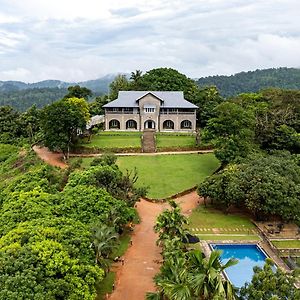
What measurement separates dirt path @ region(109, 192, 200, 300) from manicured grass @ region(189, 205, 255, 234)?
1294 millimetres

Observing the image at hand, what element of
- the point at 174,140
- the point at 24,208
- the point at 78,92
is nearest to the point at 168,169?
the point at 174,140

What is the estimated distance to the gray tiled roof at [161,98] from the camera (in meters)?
63.8

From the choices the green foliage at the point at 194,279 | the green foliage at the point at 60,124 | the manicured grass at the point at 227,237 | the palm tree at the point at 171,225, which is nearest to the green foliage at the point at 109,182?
the palm tree at the point at 171,225

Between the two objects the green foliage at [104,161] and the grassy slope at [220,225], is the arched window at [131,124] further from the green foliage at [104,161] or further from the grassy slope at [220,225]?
the grassy slope at [220,225]

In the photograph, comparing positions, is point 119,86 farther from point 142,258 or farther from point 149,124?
point 142,258

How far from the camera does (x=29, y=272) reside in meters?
18.8

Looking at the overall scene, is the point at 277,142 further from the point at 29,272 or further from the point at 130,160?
the point at 29,272

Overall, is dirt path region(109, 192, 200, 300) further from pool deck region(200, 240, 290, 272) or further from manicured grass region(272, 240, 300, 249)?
manicured grass region(272, 240, 300, 249)

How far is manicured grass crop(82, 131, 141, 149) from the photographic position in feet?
182

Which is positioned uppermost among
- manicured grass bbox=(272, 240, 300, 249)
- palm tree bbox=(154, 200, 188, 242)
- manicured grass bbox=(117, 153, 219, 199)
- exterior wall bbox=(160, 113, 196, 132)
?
exterior wall bbox=(160, 113, 196, 132)

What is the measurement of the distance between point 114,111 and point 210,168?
22.4 m

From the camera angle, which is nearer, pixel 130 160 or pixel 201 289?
pixel 201 289

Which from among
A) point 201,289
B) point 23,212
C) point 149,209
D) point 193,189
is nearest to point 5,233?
point 23,212

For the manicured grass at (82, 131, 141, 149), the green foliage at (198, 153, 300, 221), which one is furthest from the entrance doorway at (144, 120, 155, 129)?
the green foliage at (198, 153, 300, 221)
